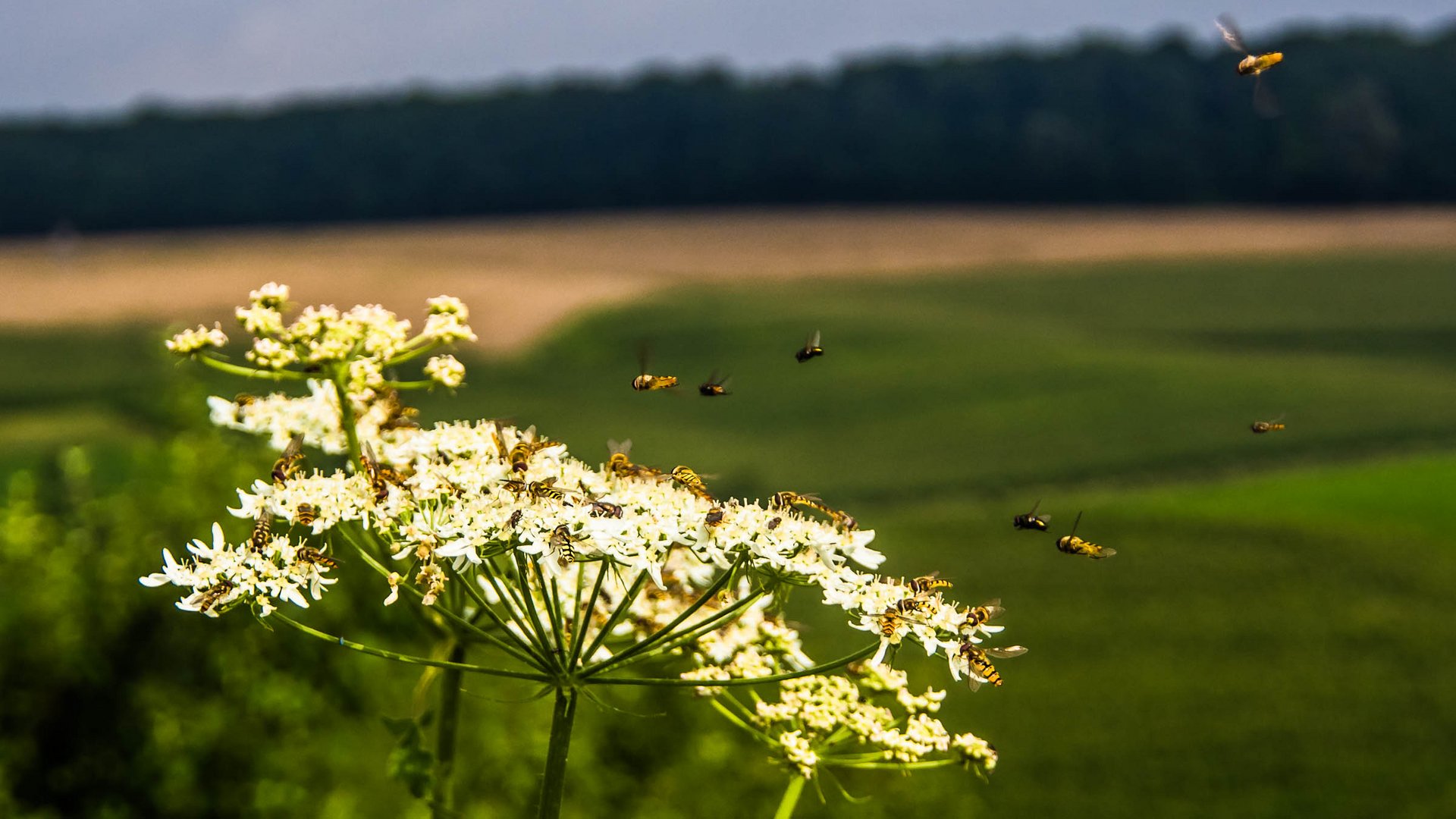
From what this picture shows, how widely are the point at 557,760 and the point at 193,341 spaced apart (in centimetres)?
271

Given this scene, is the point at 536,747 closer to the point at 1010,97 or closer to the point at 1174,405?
the point at 1174,405

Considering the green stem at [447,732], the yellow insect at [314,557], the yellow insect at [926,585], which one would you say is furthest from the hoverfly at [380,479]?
the yellow insect at [926,585]

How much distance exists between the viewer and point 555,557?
488 cm

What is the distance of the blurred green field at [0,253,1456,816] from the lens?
26.4m

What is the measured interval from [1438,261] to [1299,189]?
2534 cm

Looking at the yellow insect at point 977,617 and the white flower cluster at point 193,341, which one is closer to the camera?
the yellow insect at point 977,617

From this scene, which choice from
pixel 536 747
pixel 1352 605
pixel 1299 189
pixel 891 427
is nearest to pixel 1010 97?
pixel 1299 189

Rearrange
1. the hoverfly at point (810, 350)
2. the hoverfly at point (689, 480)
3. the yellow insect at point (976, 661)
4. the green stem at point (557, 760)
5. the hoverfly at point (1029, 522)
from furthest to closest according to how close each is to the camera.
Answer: the hoverfly at point (810, 350)
the hoverfly at point (1029, 522)
the hoverfly at point (689, 480)
the yellow insect at point (976, 661)
the green stem at point (557, 760)

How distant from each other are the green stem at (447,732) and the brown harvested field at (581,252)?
9391 centimetres

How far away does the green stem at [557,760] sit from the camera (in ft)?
16.2

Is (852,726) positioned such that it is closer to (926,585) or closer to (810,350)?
(926,585)

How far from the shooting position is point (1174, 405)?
267 ft

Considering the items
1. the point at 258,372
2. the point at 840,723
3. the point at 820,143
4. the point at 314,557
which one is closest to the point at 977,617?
the point at 840,723

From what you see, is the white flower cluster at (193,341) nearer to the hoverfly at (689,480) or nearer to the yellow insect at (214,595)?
the yellow insect at (214,595)
